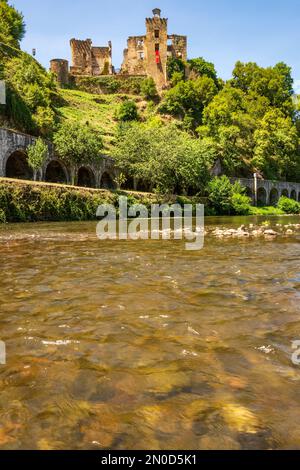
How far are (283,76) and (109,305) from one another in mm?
80690

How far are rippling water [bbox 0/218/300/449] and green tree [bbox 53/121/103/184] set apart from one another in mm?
29876

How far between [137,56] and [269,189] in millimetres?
41463

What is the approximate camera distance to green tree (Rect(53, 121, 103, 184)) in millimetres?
34719

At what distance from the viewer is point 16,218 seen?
22.1m

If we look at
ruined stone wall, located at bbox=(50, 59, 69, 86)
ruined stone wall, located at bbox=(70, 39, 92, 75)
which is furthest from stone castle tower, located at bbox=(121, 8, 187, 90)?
ruined stone wall, located at bbox=(50, 59, 69, 86)

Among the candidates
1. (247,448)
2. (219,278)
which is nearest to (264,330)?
(247,448)

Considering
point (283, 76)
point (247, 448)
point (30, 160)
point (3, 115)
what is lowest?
point (247, 448)

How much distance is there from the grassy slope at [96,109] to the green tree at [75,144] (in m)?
13.8

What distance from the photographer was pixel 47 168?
127ft

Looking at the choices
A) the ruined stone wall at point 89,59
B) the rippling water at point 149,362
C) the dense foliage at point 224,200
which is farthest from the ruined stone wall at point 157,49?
the rippling water at point 149,362

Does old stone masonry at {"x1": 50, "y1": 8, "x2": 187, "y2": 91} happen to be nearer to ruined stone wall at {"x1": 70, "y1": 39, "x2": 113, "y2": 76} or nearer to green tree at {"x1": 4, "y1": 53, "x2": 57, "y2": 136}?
ruined stone wall at {"x1": 70, "y1": 39, "x2": 113, "y2": 76}

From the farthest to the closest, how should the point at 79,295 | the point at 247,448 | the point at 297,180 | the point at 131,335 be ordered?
the point at 297,180 → the point at 79,295 → the point at 131,335 → the point at 247,448

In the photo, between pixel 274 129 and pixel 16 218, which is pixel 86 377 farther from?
pixel 274 129

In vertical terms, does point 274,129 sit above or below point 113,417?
above
